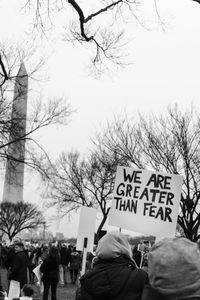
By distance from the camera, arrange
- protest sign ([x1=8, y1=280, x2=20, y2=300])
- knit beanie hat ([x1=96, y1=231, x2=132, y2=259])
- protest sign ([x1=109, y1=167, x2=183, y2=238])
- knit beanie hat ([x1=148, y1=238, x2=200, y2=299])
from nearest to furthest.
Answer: knit beanie hat ([x1=148, y1=238, x2=200, y2=299])
knit beanie hat ([x1=96, y1=231, x2=132, y2=259])
protest sign ([x1=109, y1=167, x2=183, y2=238])
protest sign ([x1=8, y1=280, x2=20, y2=300])

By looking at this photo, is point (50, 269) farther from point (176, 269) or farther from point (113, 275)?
point (176, 269)

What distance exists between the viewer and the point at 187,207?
2420 centimetres

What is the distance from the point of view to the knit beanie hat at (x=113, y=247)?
424 cm

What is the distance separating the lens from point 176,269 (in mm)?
2438

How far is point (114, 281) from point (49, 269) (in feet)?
36.3

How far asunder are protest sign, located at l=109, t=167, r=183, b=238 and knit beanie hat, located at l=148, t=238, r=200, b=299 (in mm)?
5508

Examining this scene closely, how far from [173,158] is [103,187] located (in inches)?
455

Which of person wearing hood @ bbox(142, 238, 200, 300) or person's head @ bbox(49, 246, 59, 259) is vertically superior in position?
person wearing hood @ bbox(142, 238, 200, 300)

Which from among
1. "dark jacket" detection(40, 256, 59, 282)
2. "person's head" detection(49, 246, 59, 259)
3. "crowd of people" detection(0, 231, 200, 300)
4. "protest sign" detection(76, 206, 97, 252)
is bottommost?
"dark jacket" detection(40, 256, 59, 282)

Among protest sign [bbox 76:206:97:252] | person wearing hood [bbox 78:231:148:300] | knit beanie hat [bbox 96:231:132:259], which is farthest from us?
protest sign [bbox 76:206:97:252]

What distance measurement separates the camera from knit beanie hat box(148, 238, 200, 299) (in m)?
2.41

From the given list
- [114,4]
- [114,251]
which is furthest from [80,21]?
[114,251]

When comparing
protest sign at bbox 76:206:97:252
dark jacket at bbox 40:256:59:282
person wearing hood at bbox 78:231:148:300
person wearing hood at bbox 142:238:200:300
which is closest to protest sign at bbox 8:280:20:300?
protest sign at bbox 76:206:97:252

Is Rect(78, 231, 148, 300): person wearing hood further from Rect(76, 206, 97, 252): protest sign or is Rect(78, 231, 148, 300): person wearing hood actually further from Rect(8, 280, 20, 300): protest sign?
Rect(8, 280, 20, 300): protest sign
